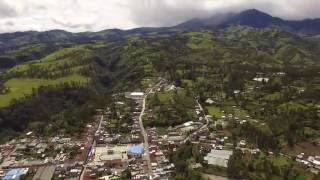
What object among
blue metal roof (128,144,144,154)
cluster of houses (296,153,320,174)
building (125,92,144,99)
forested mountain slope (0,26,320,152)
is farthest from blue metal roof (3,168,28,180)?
building (125,92,144,99)

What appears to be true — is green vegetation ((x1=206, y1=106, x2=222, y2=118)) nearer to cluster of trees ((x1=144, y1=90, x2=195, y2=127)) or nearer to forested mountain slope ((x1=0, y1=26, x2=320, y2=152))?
cluster of trees ((x1=144, y1=90, x2=195, y2=127))

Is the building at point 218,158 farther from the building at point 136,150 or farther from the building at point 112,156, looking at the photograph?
the building at point 112,156

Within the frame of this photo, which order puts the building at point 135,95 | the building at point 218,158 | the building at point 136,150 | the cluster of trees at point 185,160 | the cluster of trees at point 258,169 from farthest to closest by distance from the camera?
the building at point 135,95, the building at point 136,150, the building at point 218,158, the cluster of trees at point 258,169, the cluster of trees at point 185,160

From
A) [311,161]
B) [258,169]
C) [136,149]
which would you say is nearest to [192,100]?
[136,149]

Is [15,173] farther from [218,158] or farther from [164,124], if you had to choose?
[164,124]

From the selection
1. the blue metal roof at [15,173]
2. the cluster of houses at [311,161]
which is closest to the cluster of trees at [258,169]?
the cluster of houses at [311,161]

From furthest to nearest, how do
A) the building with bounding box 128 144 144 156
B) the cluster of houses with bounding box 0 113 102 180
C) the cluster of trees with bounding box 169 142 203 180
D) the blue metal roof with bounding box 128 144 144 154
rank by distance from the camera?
the blue metal roof with bounding box 128 144 144 154
the building with bounding box 128 144 144 156
the cluster of houses with bounding box 0 113 102 180
the cluster of trees with bounding box 169 142 203 180
